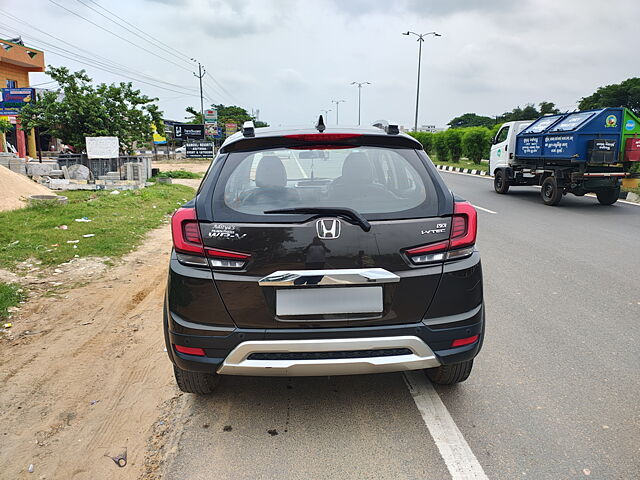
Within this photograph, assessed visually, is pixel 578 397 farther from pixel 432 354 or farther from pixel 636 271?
pixel 636 271

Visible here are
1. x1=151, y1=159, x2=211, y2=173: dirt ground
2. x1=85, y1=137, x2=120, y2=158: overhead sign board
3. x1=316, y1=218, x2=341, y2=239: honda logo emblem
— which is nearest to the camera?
x1=316, y1=218, x2=341, y2=239: honda logo emblem

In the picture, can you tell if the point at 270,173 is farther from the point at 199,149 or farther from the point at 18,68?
the point at 18,68

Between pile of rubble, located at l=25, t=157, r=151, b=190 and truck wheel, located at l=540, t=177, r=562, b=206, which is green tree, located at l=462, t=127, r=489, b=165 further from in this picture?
pile of rubble, located at l=25, t=157, r=151, b=190

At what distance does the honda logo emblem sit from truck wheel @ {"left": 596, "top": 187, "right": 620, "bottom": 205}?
1259 cm

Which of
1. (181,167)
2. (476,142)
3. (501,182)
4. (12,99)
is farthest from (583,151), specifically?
(181,167)

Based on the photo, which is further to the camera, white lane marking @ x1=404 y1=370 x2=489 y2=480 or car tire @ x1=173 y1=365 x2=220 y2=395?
car tire @ x1=173 y1=365 x2=220 y2=395

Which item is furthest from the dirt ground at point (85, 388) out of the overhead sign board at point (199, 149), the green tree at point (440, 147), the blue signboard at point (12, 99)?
the green tree at point (440, 147)

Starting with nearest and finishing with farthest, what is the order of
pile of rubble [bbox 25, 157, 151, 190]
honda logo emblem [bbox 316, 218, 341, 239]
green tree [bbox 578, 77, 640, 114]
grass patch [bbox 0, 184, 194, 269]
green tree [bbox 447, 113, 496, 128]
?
honda logo emblem [bbox 316, 218, 341, 239] → grass patch [bbox 0, 184, 194, 269] → pile of rubble [bbox 25, 157, 151, 190] → green tree [bbox 578, 77, 640, 114] → green tree [bbox 447, 113, 496, 128]

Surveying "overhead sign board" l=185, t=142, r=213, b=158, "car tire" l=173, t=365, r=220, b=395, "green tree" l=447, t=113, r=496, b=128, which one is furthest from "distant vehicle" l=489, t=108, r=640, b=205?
"green tree" l=447, t=113, r=496, b=128

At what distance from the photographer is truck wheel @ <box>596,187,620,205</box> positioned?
1281cm

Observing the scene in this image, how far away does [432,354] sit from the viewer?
103 inches

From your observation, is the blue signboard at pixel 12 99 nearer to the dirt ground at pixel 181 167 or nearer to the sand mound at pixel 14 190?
the dirt ground at pixel 181 167

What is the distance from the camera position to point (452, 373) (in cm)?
310

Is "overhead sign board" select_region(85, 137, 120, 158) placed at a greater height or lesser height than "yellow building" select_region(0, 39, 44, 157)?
lesser
